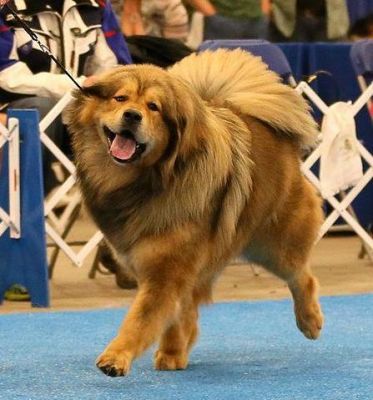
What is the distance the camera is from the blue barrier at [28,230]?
17.1 feet

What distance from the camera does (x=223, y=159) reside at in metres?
3.61

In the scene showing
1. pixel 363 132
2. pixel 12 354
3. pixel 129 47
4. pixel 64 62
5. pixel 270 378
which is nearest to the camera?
pixel 270 378

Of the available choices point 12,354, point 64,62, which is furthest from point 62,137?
point 12,354

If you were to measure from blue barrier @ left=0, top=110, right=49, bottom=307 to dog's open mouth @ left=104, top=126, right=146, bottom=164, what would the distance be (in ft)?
5.97

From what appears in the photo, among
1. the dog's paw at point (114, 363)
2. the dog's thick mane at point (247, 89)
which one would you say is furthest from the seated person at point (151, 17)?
the dog's paw at point (114, 363)

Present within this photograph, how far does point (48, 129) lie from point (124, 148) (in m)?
2.32

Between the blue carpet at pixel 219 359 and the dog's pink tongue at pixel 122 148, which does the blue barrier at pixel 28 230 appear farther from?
the dog's pink tongue at pixel 122 148

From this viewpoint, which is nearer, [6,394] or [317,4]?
[6,394]

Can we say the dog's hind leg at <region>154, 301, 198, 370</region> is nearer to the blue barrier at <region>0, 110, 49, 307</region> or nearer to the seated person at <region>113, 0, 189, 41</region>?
the blue barrier at <region>0, 110, 49, 307</region>

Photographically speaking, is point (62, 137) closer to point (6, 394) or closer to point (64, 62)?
point (64, 62)

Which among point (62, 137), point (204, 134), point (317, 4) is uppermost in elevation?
point (204, 134)

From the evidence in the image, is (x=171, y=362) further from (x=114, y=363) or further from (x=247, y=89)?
(x=247, y=89)

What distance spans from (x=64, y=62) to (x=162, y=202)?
7.86 feet

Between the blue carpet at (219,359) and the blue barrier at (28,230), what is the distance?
0.28 metres
